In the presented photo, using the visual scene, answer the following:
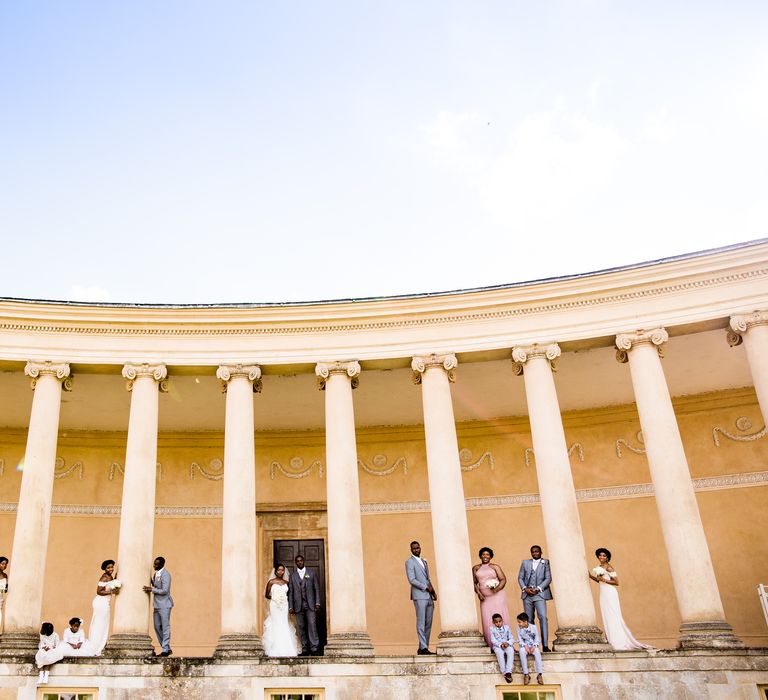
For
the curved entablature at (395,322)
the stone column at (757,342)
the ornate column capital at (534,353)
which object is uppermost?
the curved entablature at (395,322)

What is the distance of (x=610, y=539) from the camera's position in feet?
91.7

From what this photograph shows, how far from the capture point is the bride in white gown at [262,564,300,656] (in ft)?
67.5

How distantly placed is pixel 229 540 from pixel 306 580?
9.47ft

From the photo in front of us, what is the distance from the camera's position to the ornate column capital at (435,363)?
2300 cm

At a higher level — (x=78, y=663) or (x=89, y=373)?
(x=89, y=373)

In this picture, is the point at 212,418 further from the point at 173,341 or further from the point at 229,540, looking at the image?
the point at 229,540

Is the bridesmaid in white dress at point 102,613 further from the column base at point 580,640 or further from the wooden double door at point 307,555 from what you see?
the column base at point 580,640

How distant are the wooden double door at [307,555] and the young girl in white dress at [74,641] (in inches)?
364

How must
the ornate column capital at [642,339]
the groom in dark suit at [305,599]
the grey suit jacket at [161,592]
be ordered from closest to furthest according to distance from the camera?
the grey suit jacket at [161,592] → the ornate column capital at [642,339] → the groom in dark suit at [305,599]

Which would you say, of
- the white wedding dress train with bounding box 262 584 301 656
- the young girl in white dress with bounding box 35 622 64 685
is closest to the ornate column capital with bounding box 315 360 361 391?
the white wedding dress train with bounding box 262 584 301 656

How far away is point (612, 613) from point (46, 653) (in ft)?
43.9

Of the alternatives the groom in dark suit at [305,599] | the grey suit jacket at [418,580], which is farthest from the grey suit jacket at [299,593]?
the grey suit jacket at [418,580]

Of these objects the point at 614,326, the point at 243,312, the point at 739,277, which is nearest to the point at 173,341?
the point at 243,312

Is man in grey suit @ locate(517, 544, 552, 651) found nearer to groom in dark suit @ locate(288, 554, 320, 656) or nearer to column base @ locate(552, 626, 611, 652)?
column base @ locate(552, 626, 611, 652)
